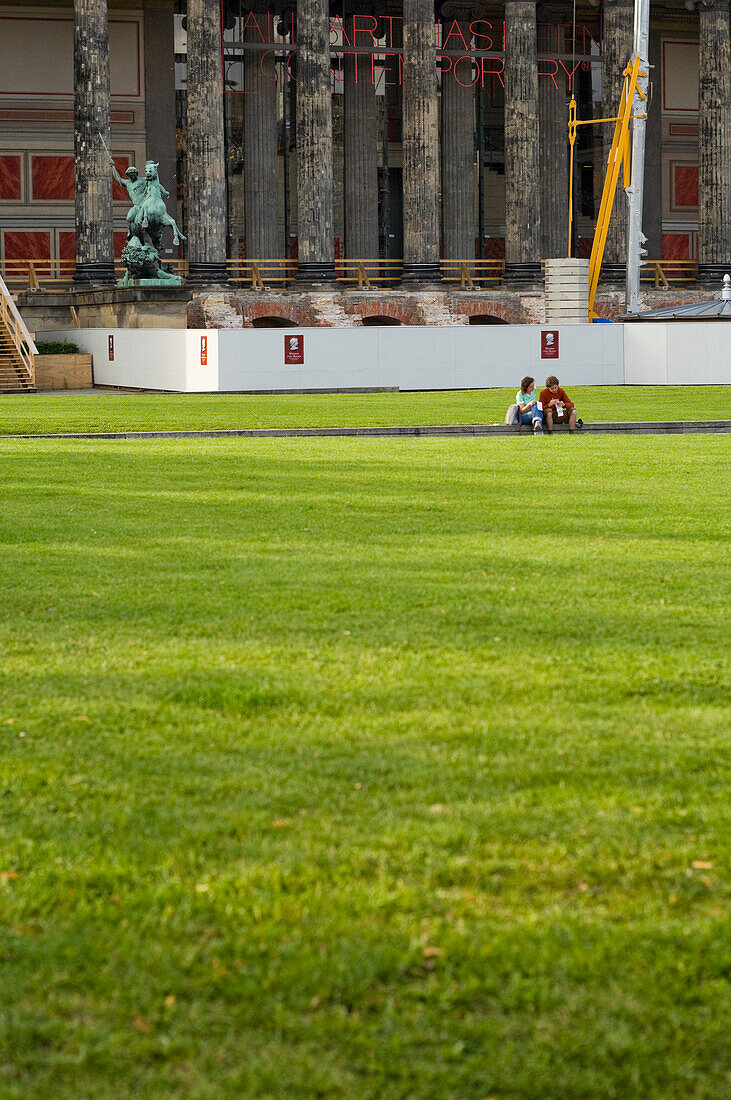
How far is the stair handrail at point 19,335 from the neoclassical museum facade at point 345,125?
754cm

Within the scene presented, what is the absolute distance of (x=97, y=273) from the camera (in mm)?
55094

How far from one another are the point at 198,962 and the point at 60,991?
394 millimetres

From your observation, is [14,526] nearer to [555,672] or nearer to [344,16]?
[555,672]

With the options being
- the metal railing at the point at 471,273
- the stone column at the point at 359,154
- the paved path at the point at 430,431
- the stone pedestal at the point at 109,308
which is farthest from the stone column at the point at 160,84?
the paved path at the point at 430,431

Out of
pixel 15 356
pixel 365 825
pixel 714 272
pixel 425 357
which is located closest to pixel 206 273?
pixel 15 356

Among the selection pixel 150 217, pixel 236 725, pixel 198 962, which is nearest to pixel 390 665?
pixel 236 725

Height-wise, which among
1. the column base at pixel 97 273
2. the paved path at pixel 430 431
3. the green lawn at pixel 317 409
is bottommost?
the paved path at pixel 430 431

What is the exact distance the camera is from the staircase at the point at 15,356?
147ft

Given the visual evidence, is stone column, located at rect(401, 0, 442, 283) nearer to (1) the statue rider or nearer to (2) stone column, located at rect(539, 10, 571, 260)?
(2) stone column, located at rect(539, 10, 571, 260)

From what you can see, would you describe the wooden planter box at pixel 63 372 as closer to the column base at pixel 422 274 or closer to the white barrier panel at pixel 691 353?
the column base at pixel 422 274

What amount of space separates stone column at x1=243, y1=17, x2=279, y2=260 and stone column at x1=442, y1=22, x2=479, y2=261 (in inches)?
287

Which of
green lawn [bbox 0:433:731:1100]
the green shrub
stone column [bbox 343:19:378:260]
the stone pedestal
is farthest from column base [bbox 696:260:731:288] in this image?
green lawn [bbox 0:433:731:1100]

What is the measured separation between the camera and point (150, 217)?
5009 centimetres

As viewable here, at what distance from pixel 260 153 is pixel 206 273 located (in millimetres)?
7904
